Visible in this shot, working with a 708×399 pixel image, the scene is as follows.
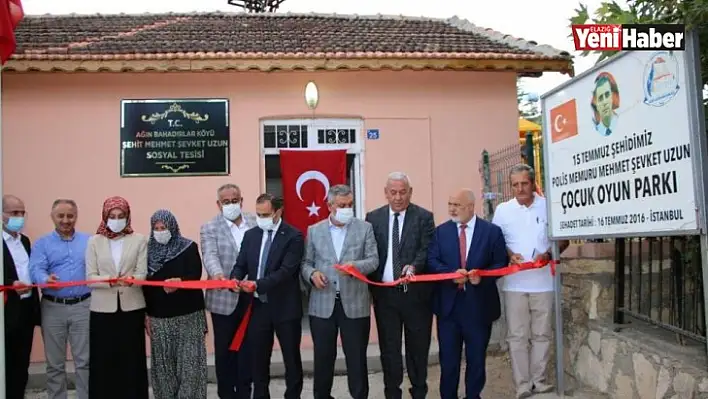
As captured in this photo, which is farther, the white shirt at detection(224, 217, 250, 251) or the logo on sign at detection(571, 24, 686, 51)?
the white shirt at detection(224, 217, 250, 251)

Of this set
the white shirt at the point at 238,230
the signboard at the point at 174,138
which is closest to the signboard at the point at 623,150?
the white shirt at the point at 238,230

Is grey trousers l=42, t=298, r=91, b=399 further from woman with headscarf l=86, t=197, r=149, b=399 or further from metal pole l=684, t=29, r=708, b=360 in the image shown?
metal pole l=684, t=29, r=708, b=360

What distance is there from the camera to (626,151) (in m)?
4.35

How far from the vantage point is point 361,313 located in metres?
5.27

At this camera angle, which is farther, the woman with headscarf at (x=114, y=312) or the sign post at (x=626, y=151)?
the woman with headscarf at (x=114, y=312)

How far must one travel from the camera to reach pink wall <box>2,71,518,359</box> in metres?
7.94

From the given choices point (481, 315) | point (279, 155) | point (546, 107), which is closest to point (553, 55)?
point (546, 107)

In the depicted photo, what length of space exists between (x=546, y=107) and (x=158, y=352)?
3698 millimetres

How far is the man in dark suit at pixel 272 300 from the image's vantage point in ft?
17.5

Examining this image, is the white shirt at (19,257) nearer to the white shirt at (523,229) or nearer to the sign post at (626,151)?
the white shirt at (523,229)

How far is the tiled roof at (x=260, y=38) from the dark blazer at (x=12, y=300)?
2.90 m

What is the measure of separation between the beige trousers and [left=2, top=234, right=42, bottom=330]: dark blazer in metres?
3.96

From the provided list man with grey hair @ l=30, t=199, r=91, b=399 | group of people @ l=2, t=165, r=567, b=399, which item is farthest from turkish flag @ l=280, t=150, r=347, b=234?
man with grey hair @ l=30, t=199, r=91, b=399

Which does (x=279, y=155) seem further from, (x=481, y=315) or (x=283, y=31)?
(x=481, y=315)
